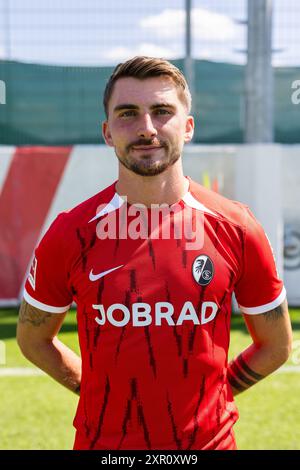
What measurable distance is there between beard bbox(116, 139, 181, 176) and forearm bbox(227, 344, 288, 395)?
0.79 metres

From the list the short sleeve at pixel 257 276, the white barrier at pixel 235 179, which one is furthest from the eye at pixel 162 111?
the white barrier at pixel 235 179

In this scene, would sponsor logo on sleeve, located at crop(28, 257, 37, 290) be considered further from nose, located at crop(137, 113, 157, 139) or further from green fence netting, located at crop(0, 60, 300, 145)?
green fence netting, located at crop(0, 60, 300, 145)

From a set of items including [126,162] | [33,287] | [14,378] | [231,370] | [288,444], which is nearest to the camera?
[126,162]

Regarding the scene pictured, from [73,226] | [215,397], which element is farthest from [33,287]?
[215,397]

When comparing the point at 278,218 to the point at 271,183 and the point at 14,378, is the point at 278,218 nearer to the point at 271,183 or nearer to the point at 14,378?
the point at 271,183

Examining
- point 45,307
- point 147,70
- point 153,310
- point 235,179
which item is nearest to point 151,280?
point 153,310

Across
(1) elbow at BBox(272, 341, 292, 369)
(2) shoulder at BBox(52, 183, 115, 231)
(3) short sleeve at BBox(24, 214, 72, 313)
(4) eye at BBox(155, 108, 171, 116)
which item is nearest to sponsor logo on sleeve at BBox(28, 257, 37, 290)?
(3) short sleeve at BBox(24, 214, 72, 313)

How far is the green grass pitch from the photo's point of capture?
14.3ft

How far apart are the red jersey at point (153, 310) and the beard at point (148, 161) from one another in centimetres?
16

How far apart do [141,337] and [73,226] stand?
17.1 inches

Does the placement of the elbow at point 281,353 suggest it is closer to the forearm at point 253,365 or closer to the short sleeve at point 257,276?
the forearm at point 253,365

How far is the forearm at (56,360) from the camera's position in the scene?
2.32 meters

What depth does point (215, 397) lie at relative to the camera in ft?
6.83

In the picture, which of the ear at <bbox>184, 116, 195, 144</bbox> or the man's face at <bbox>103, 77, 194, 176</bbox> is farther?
the ear at <bbox>184, 116, 195, 144</bbox>
